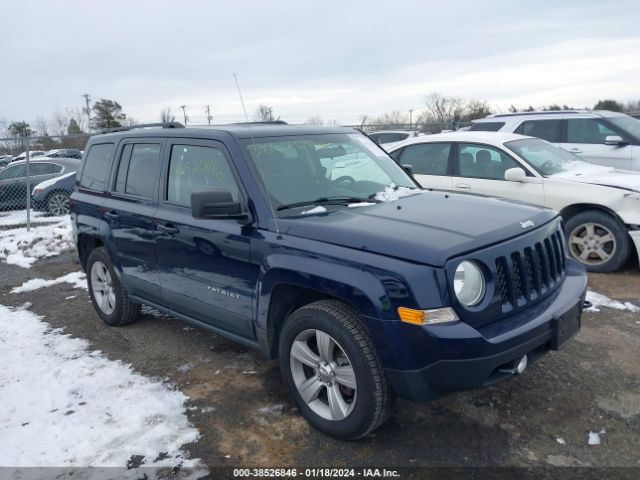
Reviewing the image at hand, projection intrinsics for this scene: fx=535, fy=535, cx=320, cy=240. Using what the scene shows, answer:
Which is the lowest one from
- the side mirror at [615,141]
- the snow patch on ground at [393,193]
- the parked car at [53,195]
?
the parked car at [53,195]

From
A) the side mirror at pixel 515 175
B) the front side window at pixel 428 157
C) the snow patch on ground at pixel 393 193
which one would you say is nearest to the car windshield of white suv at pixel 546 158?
the side mirror at pixel 515 175

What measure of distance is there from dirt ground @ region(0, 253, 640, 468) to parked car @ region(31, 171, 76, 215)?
29.2ft

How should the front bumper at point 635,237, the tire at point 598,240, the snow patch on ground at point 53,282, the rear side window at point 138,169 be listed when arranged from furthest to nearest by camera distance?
the snow patch on ground at point 53,282 < the tire at point 598,240 < the front bumper at point 635,237 < the rear side window at point 138,169

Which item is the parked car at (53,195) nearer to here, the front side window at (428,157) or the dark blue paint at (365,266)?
the front side window at (428,157)

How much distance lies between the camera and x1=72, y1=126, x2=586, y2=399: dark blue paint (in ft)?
8.98

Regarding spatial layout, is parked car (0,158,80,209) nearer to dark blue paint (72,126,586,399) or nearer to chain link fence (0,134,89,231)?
chain link fence (0,134,89,231)

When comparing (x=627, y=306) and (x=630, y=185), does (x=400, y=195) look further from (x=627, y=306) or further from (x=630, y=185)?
(x=630, y=185)

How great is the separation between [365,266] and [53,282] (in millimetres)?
5825

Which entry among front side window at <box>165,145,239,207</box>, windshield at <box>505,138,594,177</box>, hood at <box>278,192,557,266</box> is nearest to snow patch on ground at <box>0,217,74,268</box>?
front side window at <box>165,145,239,207</box>

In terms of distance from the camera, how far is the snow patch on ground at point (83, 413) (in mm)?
3227

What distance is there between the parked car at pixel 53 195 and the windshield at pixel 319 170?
10032 millimetres

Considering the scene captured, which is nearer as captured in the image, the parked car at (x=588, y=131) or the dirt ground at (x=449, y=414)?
the dirt ground at (x=449, y=414)

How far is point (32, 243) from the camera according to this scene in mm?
9500

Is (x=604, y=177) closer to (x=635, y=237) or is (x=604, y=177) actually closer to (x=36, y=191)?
(x=635, y=237)
